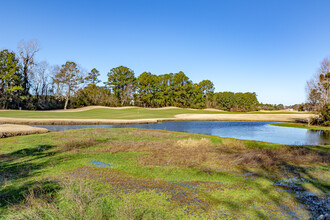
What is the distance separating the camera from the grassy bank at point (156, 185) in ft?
15.6

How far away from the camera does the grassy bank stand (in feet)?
15.6

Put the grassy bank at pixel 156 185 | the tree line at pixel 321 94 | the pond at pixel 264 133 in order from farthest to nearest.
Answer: the tree line at pixel 321 94, the pond at pixel 264 133, the grassy bank at pixel 156 185

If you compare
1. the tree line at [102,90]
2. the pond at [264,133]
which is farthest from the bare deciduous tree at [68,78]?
the pond at [264,133]

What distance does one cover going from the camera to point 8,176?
6863 mm

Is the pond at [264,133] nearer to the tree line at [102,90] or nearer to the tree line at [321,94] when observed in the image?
the tree line at [321,94]

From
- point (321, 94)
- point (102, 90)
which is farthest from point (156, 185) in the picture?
point (102, 90)

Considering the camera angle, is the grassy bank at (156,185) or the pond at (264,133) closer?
the grassy bank at (156,185)

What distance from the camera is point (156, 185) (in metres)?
6.36

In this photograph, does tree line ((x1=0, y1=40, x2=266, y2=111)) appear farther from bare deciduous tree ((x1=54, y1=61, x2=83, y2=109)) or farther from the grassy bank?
the grassy bank

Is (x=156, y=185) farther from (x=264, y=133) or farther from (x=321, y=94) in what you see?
(x=321, y=94)

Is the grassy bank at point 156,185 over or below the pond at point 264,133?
over

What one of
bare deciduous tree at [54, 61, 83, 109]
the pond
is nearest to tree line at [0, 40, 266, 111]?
bare deciduous tree at [54, 61, 83, 109]

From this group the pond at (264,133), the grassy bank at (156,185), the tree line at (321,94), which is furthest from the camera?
the tree line at (321,94)

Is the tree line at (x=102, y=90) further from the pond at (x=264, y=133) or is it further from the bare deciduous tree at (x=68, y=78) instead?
the pond at (x=264, y=133)
